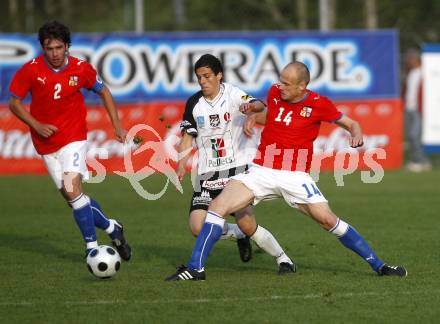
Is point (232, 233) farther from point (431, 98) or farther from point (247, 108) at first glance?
point (431, 98)

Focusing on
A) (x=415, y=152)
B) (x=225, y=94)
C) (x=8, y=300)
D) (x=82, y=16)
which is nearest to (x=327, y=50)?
(x=415, y=152)

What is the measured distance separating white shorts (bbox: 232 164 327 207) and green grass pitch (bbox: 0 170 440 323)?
75cm

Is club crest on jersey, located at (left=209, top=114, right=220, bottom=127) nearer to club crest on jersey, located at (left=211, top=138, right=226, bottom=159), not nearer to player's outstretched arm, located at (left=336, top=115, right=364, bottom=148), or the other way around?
club crest on jersey, located at (left=211, top=138, right=226, bottom=159)

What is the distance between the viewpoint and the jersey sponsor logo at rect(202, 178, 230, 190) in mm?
9820

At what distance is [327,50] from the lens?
69.4 ft

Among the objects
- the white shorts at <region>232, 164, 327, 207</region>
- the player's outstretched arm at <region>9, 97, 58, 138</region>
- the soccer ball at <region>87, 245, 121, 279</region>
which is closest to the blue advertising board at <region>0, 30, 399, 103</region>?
the player's outstretched arm at <region>9, 97, 58, 138</region>

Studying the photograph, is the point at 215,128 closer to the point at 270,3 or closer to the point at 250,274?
the point at 250,274

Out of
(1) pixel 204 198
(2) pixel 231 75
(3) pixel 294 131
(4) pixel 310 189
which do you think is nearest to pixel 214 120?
(1) pixel 204 198

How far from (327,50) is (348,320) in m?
14.3

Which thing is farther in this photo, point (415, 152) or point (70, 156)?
point (415, 152)

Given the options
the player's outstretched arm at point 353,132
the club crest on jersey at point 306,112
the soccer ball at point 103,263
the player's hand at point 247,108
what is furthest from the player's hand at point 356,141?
the soccer ball at point 103,263

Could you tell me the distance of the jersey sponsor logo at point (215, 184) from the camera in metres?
9.82

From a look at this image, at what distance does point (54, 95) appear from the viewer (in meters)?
9.95

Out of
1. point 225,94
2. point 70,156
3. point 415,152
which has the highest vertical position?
point 225,94
